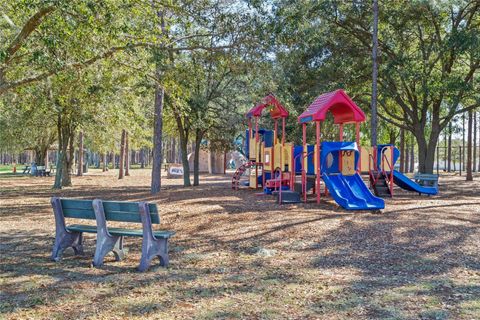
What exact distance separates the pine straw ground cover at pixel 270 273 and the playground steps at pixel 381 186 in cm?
557

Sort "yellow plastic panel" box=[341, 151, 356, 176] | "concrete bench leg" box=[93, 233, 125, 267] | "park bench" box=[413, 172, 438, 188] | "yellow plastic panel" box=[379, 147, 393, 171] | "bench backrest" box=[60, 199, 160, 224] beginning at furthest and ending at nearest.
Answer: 1. "park bench" box=[413, 172, 438, 188]
2. "yellow plastic panel" box=[379, 147, 393, 171]
3. "yellow plastic panel" box=[341, 151, 356, 176]
4. "concrete bench leg" box=[93, 233, 125, 267]
5. "bench backrest" box=[60, 199, 160, 224]

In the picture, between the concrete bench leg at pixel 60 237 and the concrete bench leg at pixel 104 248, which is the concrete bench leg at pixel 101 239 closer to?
the concrete bench leg at pixel 104 248

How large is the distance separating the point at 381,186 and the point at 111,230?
11485mm

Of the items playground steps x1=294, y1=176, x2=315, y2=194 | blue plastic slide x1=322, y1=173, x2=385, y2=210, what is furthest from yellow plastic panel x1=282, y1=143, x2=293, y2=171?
blue plastic slide x1=322, y1=173, x2=385, y2=210

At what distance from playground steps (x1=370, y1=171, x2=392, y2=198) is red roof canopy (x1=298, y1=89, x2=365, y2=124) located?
7.33ft

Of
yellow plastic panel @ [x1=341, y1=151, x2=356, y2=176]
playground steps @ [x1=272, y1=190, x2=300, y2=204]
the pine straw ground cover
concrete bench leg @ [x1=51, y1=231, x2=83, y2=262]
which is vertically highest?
yellow plastic panel @ [x1=341, y1=151, x2=356, y2=176]

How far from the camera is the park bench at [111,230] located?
5.91 meters

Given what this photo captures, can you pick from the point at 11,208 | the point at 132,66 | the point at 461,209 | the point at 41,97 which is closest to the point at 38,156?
the point at 41,97

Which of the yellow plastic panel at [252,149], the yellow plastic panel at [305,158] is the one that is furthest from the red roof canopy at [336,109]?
the yellow plastic panel at [252,149]

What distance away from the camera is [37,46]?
9.38 meters

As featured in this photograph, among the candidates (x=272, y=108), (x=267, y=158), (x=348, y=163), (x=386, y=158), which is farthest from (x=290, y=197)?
(x=272, y=108)

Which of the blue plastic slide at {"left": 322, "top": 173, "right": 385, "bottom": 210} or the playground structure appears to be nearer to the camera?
the blue plastic slide at {"left": 322, "top": 173, "right": 385, "bottom": 210}

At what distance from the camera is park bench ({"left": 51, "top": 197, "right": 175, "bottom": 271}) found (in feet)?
19.4

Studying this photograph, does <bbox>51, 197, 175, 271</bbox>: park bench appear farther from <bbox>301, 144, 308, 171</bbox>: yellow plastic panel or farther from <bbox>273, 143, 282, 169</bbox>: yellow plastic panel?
<bbox>273, 143, 282, 169</bbox>: yellow plastic panel
